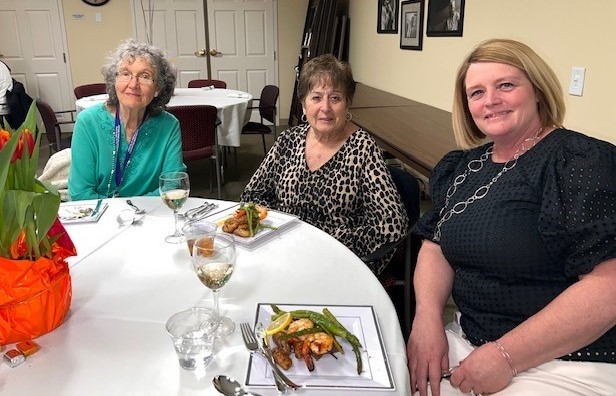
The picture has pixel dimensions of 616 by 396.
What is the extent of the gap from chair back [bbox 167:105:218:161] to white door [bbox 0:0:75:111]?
4.14m

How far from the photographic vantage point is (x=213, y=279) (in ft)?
3.37

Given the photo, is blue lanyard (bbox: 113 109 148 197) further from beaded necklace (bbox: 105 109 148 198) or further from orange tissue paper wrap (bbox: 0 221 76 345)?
orange tissue paper wrap (bbox: 0 221 76 345)

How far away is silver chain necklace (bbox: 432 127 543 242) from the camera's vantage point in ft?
4.36

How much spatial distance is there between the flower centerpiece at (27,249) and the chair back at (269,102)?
4277 millimetres

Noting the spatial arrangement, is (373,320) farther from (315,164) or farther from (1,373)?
(315,164)

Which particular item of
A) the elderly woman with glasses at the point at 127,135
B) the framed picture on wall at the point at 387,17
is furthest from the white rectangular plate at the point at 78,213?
the framed picture on wall at the point at 387,17

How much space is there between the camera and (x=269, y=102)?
5234 millimetres

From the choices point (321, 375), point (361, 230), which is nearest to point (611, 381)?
point (321, 375)

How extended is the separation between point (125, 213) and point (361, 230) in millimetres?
851

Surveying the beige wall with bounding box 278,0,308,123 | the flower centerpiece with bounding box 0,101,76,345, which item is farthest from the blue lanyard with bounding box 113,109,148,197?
the beige wall with bounding box 278,0,308,123

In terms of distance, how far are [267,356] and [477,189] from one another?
2.62 feet

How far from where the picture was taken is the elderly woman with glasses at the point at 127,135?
211cm

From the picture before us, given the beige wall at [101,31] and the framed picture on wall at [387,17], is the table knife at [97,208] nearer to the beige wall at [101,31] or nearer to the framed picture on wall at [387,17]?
the framed picture on wall at [387,17]

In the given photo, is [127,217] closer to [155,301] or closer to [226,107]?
[155,301]
